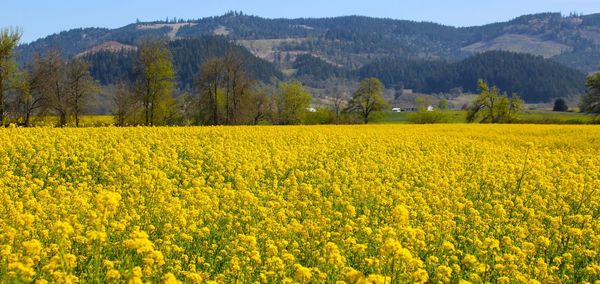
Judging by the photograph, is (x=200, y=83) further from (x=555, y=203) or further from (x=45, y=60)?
(x=555, y=203)

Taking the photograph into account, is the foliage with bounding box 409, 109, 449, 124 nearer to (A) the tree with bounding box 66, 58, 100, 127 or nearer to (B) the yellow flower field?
(A) the tree with bounding box 66, 58, 100, 127

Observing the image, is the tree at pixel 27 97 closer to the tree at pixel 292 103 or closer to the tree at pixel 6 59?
the tree at pixel 6 59

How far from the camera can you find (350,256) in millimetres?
8531

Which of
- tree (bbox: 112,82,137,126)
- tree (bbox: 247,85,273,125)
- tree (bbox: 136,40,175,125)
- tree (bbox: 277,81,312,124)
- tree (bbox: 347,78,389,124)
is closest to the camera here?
tree (bbox: 136,40,175,125)

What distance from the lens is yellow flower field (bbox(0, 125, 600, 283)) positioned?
6.58m

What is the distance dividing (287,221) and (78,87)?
160 feet

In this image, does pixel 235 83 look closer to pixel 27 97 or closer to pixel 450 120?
pixel 27 97

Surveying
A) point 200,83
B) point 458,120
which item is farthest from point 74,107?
point 458,120

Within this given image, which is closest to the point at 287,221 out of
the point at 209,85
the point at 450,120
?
the point at 209,85

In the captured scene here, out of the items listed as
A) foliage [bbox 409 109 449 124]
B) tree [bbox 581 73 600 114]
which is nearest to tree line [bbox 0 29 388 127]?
foliage [bbox 409 109 449 124]

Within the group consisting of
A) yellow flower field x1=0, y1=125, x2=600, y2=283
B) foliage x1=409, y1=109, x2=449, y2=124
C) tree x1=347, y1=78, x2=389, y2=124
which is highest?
tree x1=347, y1=78, x2=389, y2=124

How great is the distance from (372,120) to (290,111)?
43.1ft

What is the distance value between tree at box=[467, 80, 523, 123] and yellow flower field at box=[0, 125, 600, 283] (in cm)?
6762

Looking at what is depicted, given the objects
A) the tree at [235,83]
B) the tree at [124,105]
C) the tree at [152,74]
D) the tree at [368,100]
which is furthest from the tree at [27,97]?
the tree at [368,100]
